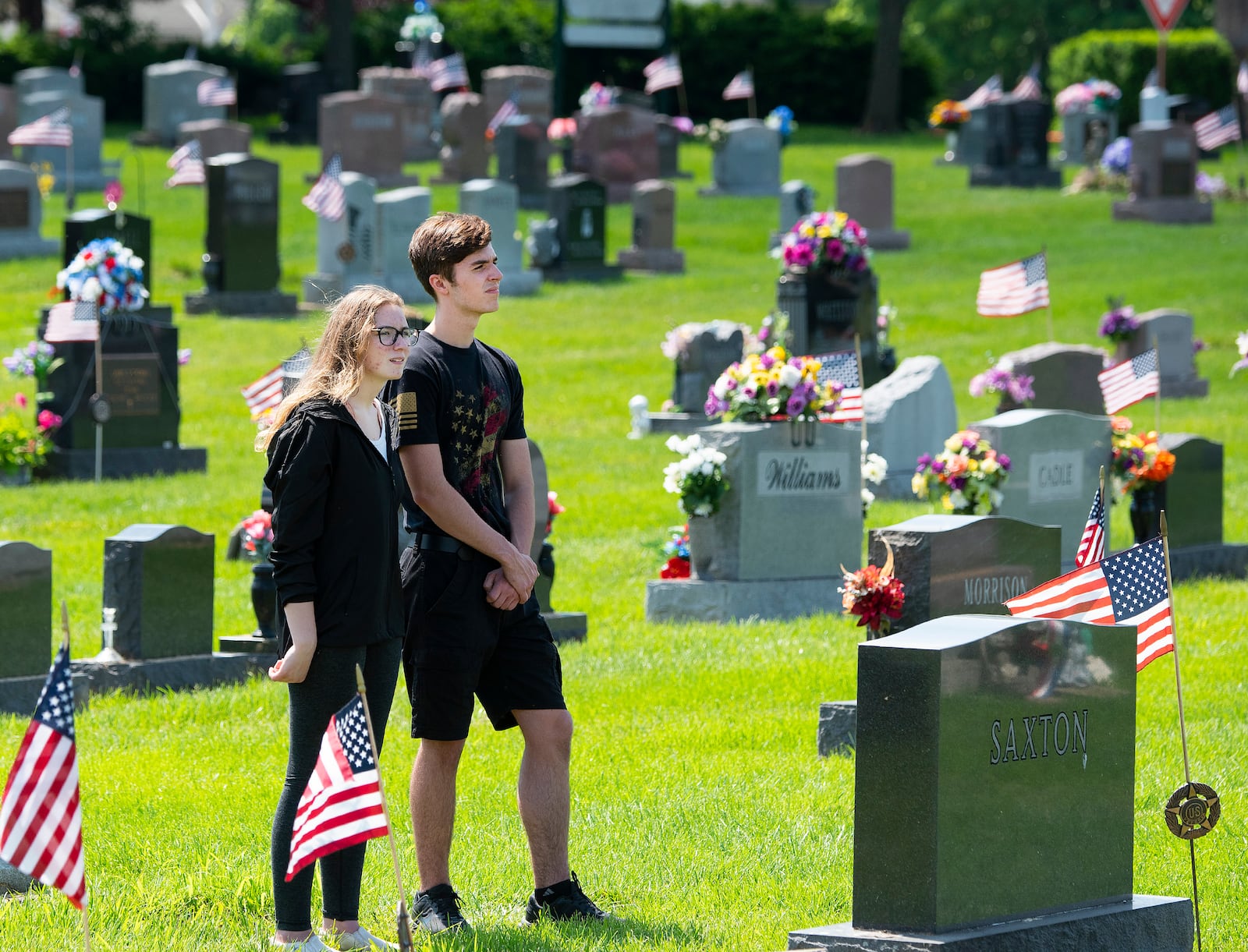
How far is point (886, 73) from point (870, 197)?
1609 cm

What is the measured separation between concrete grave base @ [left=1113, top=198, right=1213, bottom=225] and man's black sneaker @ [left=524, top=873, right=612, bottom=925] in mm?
27792

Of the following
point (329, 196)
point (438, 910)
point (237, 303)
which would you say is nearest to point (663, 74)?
point (237, 303)

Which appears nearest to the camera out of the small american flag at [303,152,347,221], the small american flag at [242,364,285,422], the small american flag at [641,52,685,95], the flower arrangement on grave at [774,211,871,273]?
the small american flag at [242,364,285,422]

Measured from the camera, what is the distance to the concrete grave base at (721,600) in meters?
11.6

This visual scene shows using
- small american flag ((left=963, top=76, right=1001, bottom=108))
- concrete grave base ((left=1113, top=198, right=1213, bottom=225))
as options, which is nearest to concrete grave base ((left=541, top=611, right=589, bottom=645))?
concrete grave base ((left=1113, top=198, right=1213, bottom=225))

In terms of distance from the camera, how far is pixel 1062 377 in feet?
54.6

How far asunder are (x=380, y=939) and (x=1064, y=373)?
40.2 feet

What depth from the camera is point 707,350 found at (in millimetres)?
18297

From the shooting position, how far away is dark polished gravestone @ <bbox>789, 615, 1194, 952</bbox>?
5059 millimetres

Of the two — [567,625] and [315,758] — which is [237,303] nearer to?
[567,625]

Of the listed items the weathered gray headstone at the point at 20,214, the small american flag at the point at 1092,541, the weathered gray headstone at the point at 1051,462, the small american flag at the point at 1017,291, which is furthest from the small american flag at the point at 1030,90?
the small american flag at the point at 1092,541

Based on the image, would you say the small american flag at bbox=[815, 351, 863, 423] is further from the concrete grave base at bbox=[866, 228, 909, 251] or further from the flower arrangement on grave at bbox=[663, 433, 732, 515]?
the concrete grave base at bbox=[866, 228, 909, 251]

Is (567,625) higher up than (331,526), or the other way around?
(331,526)

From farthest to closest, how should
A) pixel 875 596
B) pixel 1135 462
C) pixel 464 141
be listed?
pixel 464 141 < pixel 1135 462 < pixel 875 596
